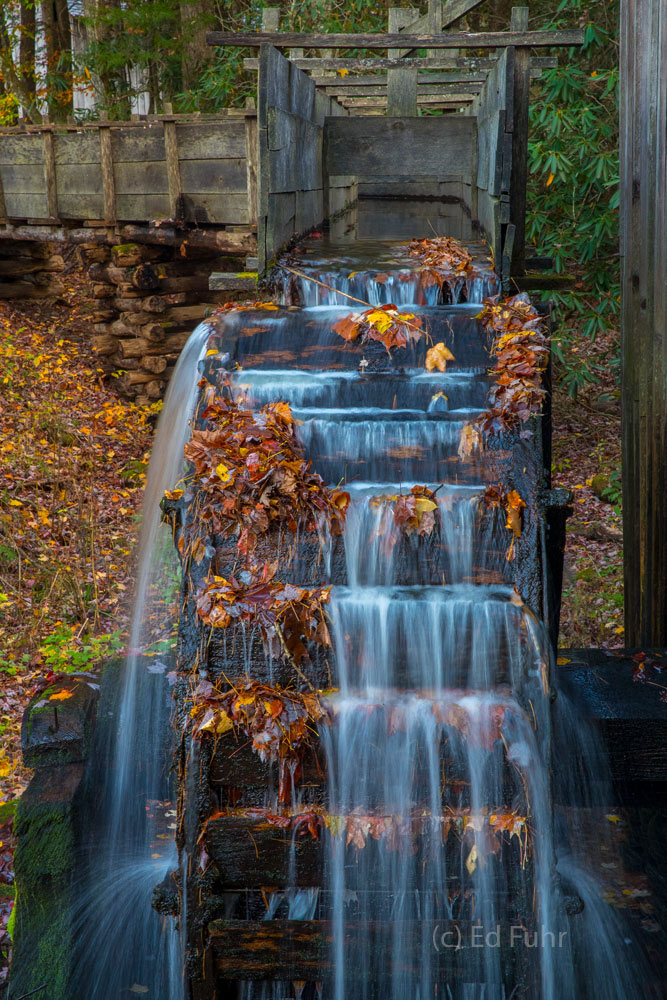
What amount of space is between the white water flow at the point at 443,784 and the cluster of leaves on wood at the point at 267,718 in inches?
4.7

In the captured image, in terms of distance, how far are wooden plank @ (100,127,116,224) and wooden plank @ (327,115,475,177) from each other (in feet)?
9.94

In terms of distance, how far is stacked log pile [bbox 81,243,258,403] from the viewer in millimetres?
11109

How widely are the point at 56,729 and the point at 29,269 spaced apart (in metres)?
11.1

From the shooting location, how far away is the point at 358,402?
452cm

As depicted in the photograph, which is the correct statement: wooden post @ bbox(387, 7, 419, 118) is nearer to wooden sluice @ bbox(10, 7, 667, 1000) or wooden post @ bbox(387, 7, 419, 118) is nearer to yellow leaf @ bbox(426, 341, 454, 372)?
wooden sluice @ bbox(10, 7, 667, 1000)

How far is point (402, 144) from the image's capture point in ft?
28.6

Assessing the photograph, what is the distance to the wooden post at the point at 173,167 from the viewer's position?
31.2ft

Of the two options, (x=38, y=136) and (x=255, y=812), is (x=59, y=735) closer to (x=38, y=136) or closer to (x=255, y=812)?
(x=255, y=812)

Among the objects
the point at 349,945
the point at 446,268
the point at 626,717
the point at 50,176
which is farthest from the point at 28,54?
the point at 349,945

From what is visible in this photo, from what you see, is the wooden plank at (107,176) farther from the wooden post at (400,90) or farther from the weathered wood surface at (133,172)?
the wooden post at (400,90)

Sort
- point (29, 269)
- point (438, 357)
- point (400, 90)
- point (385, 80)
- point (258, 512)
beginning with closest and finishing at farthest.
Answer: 1. point (258, 512)
2. point (438, 357)
3. point (400, 90)
4. point (385, 80)
5. point (29, 269)

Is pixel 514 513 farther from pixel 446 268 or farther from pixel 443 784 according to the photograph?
pixel 446 268

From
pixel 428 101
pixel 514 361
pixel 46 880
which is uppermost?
pixel 428 101

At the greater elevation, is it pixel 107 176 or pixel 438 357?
pixel 107 176
